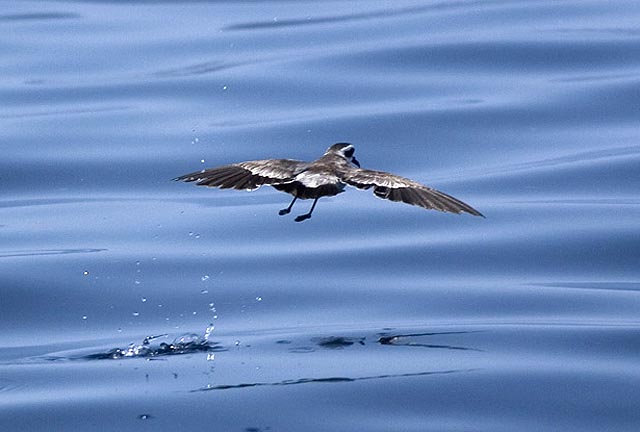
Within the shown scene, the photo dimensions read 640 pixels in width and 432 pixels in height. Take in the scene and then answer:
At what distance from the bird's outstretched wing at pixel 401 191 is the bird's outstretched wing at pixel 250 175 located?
466mm

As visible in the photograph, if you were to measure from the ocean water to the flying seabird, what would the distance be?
1.28m

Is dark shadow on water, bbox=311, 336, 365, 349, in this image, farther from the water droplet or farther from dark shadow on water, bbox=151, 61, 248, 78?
dark shadow on water, bbox=151, 61, 248, 78

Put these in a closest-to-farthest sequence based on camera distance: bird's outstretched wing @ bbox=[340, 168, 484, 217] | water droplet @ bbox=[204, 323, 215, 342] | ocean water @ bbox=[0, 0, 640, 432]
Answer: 1. bird's outstretched wing @ bbox=[340, 168, 484, 217]
2. ocean water @ bbox=[0, 0, 640, 432]
3. water droplet @ bbox=[204, 323, 215, 342]

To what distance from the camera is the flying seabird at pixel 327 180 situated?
8.49m

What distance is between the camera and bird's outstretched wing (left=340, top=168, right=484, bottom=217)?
8383mm

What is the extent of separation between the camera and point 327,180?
8.68 meters

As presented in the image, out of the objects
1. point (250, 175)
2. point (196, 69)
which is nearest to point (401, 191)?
point (250, 175)

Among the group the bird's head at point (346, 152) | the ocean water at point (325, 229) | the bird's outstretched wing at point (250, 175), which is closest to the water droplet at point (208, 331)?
the ocean water at point (325, 229)

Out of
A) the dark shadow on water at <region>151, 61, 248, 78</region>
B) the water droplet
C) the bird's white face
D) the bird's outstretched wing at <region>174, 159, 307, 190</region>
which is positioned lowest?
the water droplet

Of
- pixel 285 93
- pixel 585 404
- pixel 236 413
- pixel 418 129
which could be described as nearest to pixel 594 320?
pixel 585 404

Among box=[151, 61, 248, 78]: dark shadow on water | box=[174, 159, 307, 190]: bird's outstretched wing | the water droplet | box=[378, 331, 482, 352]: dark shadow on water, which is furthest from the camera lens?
box=[151, 61, 248, 78]: dark shadow on water

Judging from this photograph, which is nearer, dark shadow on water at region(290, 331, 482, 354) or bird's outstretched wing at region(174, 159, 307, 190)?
bird's outstretched wing at region(174, 159, 307, 190)

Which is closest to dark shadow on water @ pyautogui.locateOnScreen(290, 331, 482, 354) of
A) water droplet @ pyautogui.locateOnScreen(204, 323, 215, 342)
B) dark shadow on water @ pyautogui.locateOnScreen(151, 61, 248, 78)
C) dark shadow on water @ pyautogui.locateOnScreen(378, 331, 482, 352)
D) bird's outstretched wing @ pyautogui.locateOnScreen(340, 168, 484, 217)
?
dark shadow on water @ pyautogui.locateOnScreen(378, 331, 482, 352)

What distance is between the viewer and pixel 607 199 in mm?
14070
